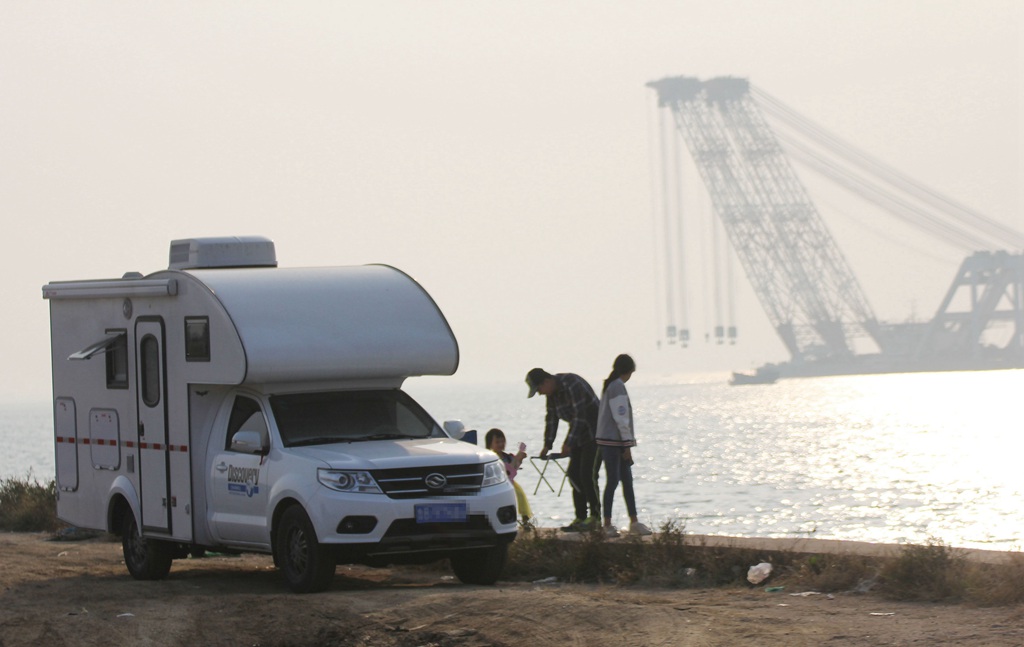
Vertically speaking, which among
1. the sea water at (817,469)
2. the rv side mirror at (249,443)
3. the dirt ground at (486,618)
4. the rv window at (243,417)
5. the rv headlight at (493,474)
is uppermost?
the rv window at (243,417)

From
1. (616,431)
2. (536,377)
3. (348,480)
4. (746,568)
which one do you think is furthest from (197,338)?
(746,568)

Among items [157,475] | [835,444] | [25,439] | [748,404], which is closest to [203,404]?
[157,475]

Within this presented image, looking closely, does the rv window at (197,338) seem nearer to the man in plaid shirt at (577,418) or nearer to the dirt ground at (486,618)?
Answer: the dirt ground at (486,618)

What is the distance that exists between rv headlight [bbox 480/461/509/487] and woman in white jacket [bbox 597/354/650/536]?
2.08 meters

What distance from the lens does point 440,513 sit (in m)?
11.3

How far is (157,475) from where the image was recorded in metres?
12.6

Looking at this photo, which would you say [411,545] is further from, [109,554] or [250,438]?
[109,554]

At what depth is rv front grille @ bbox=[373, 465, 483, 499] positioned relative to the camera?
11227 millimetres

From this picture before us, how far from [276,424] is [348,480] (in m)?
0.89

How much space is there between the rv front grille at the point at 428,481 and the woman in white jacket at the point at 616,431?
2457mm

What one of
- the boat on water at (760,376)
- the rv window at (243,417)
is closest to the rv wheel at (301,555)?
the rv window at (243,417)

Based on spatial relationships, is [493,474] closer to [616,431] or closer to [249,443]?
[249,443]

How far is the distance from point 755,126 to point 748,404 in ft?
75.0

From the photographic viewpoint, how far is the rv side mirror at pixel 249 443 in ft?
38.2
